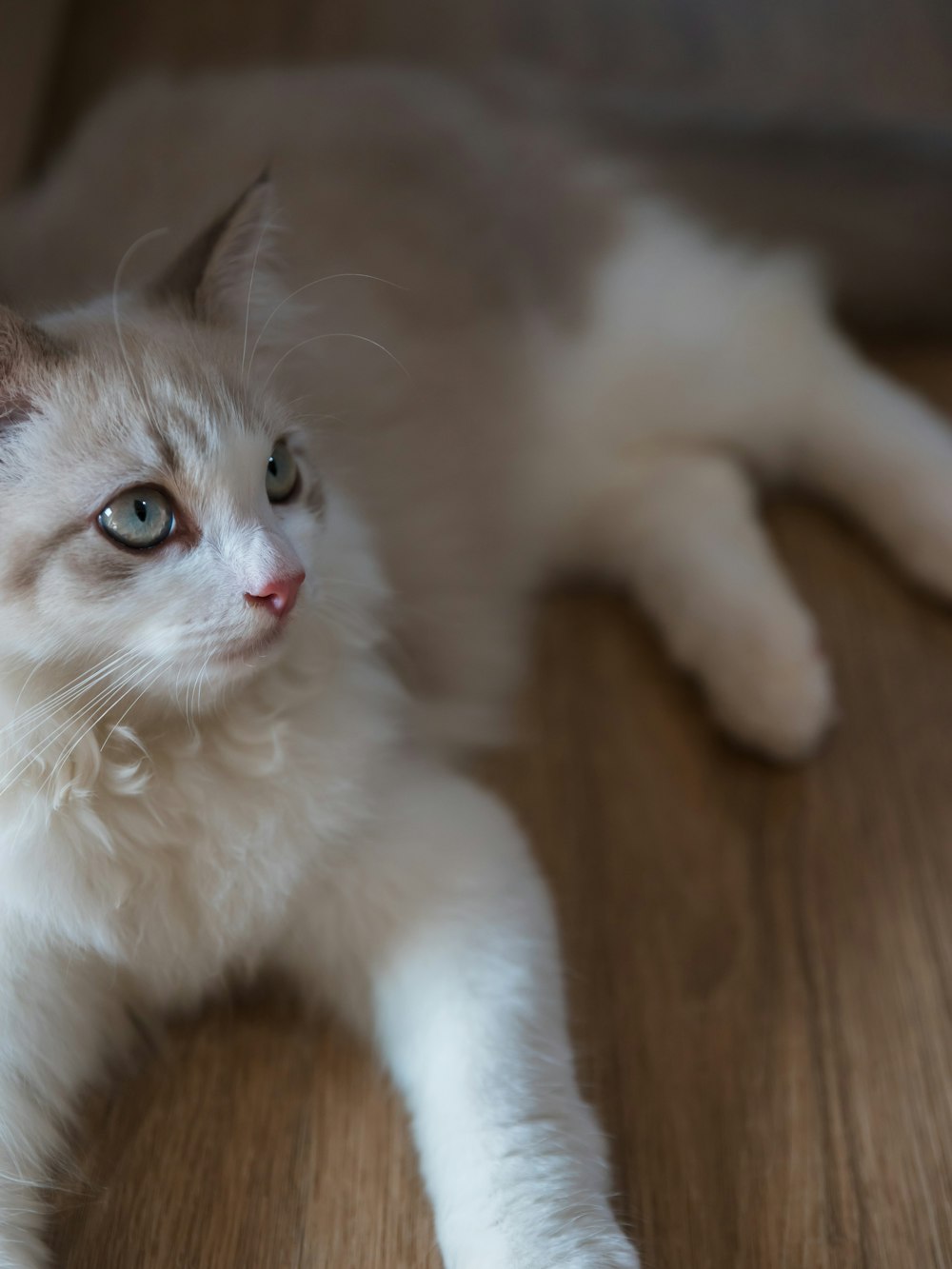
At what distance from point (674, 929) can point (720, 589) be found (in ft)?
1.55

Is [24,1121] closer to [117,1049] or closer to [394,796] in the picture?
[117,1049]

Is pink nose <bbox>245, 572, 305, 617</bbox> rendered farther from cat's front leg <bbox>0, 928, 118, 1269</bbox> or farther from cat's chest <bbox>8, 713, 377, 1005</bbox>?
cat's front leg <bbox>0, 928, 118, 1269</bbox>

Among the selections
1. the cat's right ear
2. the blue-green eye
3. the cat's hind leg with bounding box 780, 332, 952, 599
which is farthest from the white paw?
the cat's right ear

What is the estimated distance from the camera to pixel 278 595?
0.87m

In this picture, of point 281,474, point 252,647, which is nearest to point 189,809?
point 252,647

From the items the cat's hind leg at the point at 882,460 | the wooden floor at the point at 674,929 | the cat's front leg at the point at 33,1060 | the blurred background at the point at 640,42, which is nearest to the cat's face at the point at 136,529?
the cat's front leg at the point at 33,1060

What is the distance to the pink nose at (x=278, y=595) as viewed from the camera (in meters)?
0.86

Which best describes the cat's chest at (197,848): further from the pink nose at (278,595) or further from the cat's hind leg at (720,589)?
the cat's hind leg at (720,589)

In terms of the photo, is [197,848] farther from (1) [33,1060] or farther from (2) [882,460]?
(2) [882,460]

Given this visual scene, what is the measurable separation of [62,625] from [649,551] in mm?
931

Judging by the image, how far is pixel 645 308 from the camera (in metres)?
1.64

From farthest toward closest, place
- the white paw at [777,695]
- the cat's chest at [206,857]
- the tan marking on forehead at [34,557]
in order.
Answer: the white paw at [777,695], the cat's chest at [206,857], the tan marking on forehead at [34,557]

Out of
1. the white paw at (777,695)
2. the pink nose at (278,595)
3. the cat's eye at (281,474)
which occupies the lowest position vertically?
the pink nose at (278,595)

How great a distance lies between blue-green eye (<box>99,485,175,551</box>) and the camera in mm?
861
